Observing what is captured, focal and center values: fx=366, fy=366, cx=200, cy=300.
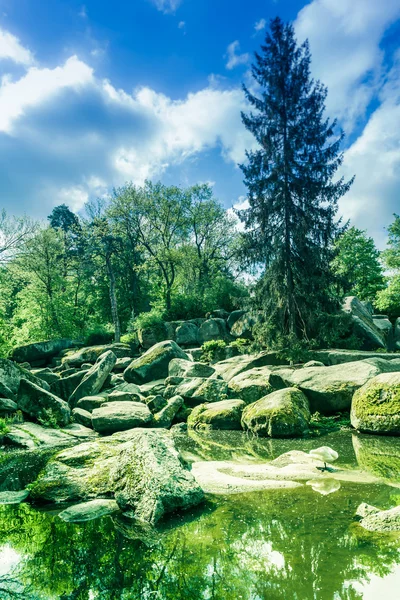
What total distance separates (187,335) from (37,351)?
34.0ft

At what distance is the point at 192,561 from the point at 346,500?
2.09 metres

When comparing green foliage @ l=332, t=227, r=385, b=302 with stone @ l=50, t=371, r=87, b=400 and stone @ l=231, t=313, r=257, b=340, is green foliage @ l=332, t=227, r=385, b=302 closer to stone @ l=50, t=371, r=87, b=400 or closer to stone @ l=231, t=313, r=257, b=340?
stone @ l=231, t=313, r=257, b=340

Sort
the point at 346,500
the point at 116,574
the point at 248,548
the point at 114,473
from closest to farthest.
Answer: the point at 116,574
the point at 248,548
the point at 346,500
the point at 114,473

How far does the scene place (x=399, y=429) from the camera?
7305mm

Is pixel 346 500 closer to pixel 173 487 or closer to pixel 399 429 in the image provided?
pixel 173 487

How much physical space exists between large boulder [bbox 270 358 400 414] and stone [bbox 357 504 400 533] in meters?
5.56

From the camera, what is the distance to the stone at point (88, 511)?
4150 millimetres

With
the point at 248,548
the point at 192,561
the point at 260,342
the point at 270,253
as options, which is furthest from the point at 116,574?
the point at 270,253

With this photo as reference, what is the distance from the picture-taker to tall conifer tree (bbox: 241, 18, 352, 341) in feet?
51.2

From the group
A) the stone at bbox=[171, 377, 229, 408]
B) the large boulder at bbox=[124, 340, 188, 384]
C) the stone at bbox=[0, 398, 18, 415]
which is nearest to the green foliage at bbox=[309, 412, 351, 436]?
the stone at bbox=[171, 377, 229, 408]

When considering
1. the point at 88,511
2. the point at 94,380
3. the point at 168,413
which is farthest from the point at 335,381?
the point at 94,380

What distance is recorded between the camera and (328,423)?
28.7 ft

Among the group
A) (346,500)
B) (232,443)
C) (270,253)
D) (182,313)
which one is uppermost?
(270,253)

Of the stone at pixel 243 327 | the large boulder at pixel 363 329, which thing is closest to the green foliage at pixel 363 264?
the stone at pixel 243 327
